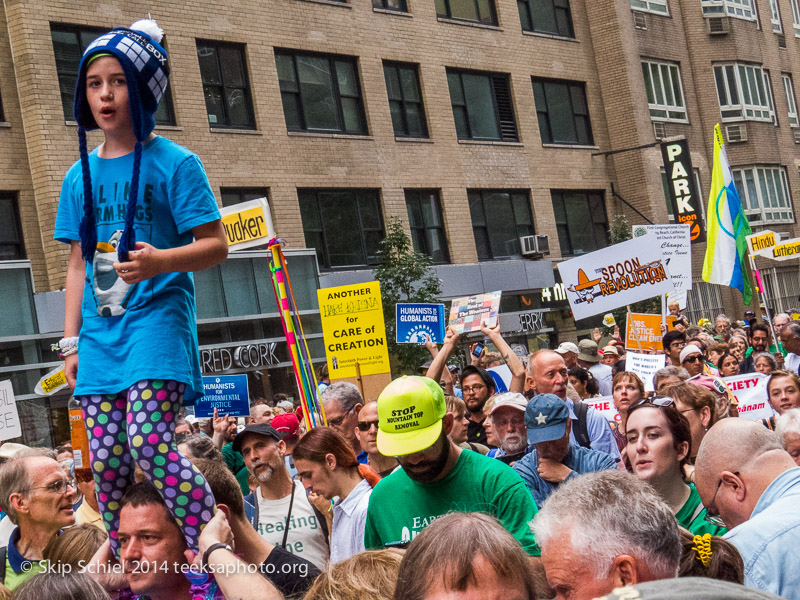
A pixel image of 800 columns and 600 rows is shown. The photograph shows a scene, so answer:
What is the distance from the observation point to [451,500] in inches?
187

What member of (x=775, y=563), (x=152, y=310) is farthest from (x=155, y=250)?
(x=775, y=563)

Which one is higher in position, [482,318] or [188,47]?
[188,47]

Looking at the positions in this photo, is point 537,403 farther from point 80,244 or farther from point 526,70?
point 526,70

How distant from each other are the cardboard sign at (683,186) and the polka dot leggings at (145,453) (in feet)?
101

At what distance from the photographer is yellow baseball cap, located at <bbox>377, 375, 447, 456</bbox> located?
471 centimetres

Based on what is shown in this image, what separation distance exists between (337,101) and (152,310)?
22.8 meters

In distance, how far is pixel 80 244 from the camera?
162 inches

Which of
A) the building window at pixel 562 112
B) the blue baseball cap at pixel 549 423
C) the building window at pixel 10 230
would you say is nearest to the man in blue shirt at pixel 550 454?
the blue baseball cap at pixel 549 423

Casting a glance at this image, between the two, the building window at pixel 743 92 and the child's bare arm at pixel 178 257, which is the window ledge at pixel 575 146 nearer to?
the building window at pixel 743 92

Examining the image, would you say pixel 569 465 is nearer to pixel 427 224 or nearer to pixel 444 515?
pixel 444 515

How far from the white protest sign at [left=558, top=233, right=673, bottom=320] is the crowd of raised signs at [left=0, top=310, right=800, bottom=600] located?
9107 millimetres

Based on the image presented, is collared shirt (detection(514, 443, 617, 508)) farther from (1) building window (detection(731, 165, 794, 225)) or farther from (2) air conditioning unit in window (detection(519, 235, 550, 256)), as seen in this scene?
(1) building window (detection(731, 165, 794, 225))

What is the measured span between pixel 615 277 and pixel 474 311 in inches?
182

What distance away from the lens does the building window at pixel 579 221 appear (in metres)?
31.7
